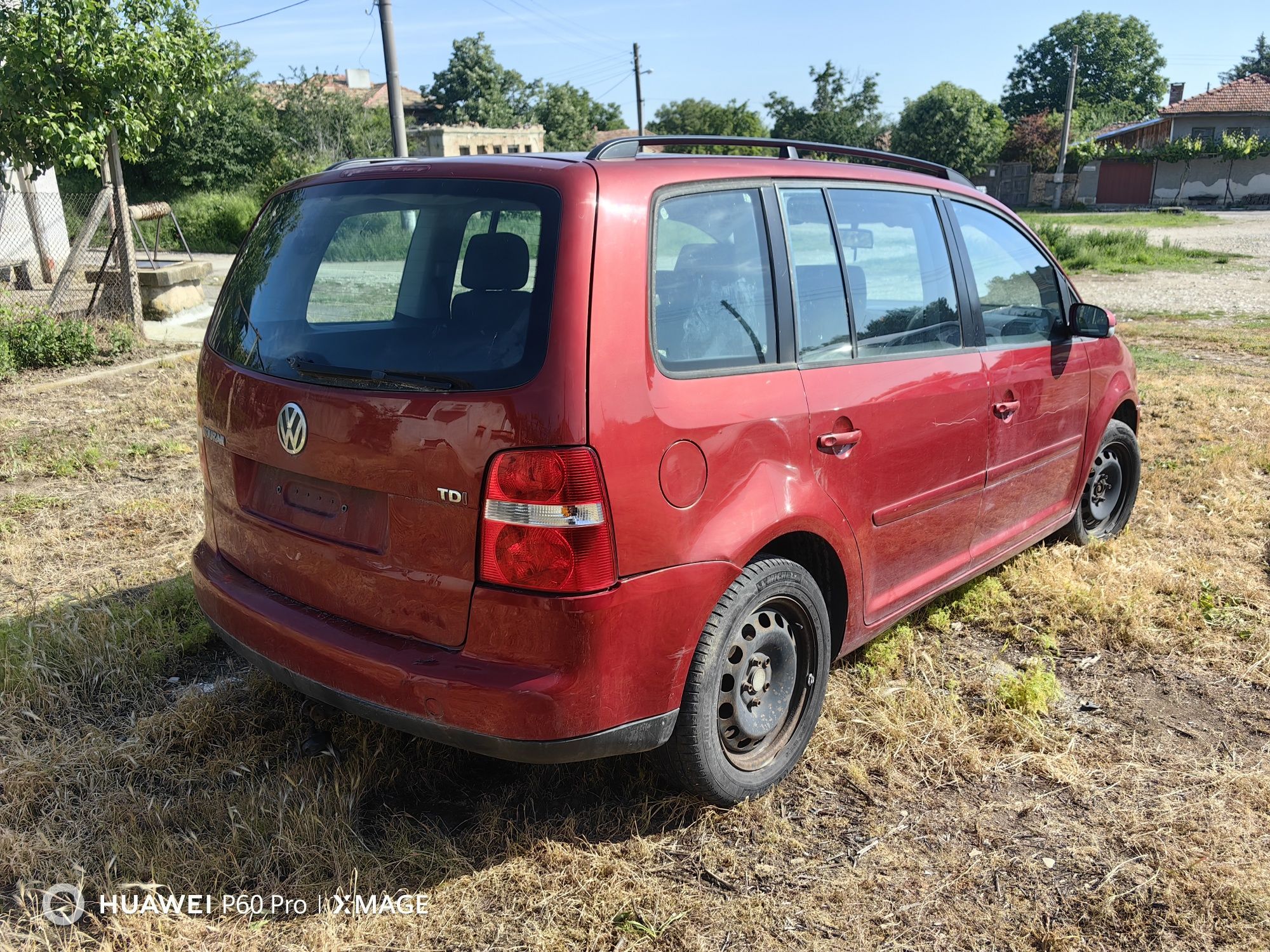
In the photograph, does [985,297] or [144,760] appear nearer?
[144,760]

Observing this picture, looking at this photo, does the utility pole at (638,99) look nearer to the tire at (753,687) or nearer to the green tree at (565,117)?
the green tree at (565,117)

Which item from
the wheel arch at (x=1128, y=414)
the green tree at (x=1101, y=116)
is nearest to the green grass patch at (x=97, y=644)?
the wheel arch at (x=1128, y=414)

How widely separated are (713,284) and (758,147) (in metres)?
0.94

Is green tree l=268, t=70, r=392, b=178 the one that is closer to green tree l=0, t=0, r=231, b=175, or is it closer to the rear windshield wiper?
green tree l=0, t=0, r=231, b=175

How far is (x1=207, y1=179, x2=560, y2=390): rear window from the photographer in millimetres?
2395

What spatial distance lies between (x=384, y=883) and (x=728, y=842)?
37.6 inches

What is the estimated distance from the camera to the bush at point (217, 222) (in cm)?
2739

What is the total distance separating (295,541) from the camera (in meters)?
2.73

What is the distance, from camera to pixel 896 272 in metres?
A: 3.40

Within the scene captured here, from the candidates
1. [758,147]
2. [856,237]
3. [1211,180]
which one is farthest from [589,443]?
[1211,180]

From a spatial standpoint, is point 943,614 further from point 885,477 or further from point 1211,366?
point 1211,366

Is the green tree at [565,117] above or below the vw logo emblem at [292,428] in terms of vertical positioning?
above

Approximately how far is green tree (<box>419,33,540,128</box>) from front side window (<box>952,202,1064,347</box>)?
65.4 metres

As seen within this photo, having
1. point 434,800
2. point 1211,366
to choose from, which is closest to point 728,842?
point 434,800
